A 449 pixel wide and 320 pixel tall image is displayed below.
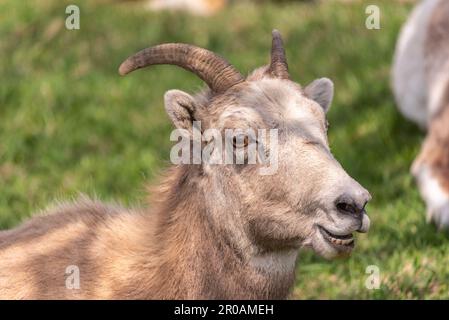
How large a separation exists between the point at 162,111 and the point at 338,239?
6540 millimetres

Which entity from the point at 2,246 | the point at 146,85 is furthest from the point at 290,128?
the point at 146,85

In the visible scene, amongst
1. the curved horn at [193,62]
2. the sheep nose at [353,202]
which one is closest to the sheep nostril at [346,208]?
the sheep nose at [353,202]

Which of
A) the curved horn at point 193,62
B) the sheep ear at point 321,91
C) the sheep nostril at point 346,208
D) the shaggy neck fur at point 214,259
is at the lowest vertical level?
the shaggy neck fur at point 214,259

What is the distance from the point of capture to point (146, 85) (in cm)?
1208

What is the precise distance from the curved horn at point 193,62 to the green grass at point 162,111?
6.96ft

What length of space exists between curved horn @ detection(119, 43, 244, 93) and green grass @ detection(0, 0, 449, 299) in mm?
2120

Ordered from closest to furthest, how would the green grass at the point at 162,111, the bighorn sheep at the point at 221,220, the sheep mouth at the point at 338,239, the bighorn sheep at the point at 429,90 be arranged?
the sheep mouth at the point at 338,239 < the bighorn sheep at the point at 221,220 < the green grass at the point at 162,111 < the bighorn sheep at the point at 429,90

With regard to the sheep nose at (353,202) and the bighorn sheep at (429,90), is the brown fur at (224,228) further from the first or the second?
the bighorn sheep at (429,90)

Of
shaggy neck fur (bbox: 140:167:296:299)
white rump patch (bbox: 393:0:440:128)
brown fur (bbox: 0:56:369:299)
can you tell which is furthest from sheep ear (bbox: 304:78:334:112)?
white rump patch (bbox: 393:0:440:128)

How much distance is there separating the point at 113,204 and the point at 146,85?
19.8 feet

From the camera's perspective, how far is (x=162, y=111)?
37.4 ft

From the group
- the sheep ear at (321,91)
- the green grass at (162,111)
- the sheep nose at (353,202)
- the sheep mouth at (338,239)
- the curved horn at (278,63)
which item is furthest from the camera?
the green grass at (162,111)

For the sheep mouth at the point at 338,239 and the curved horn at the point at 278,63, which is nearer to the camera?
the sheep mouth at the point at 338,239

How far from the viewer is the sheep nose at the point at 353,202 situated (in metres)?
4.86
